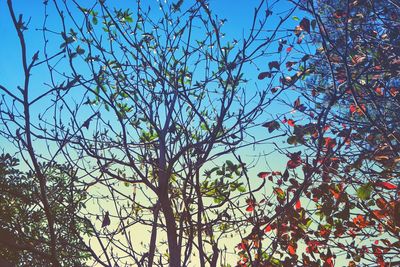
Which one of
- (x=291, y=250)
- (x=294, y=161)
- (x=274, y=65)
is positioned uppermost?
(x=274, y=65)

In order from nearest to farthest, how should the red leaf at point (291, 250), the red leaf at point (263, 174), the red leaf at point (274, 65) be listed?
1. the red leaf at point (274, 65)
2. the red leaf at point (263, 174)
3. the red leaf at point (291, 250)

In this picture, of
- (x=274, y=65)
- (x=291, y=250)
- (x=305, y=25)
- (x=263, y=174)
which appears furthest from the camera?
(x=291, y=250)

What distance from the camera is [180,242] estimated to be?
3.46 m

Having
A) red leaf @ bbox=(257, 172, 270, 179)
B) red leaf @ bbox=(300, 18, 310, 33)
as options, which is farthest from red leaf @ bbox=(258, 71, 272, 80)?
red leaf @ bbox=(257, 172, 270, 179)

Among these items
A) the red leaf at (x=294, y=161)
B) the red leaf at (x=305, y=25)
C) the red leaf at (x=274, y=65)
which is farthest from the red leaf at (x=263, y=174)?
the red leaf at (x=305, y=25)

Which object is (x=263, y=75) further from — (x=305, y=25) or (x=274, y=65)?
(x=305, y=25)

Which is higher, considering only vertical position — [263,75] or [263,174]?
[263,75]

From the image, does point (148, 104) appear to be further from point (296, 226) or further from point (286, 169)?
point (296, 226)

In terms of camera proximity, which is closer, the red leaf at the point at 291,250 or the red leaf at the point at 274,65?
the red leaf at the point at 274,65

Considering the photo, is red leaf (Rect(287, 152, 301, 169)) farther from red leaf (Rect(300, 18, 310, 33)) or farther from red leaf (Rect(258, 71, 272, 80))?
red leaf (Rect(300, 18, 310, 33))

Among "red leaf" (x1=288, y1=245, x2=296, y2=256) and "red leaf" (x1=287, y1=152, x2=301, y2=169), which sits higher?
"red leaf" (x1=287, y1=152, x2=301, y2=169)

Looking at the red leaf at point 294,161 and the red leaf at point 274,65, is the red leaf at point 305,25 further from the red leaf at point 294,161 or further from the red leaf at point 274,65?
the red leaf at point 294,161

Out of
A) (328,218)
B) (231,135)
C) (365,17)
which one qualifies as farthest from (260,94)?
(365,17)

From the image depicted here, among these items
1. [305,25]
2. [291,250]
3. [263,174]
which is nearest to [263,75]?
[305,25]
